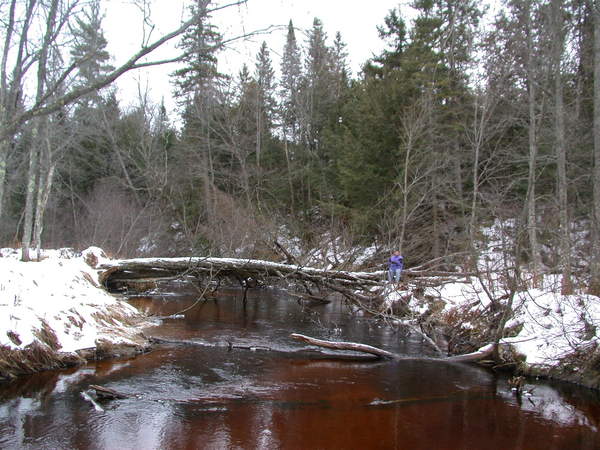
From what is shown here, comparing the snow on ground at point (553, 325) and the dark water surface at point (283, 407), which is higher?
the snow on ground at point (553, 325)

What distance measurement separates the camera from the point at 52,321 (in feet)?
29.4

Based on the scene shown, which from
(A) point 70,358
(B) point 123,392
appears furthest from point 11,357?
(B) point 123,392

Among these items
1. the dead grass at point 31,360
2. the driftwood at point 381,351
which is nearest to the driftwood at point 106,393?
the dead grass at point 31,360

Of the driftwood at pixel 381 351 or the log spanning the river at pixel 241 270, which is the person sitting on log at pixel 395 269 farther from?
the driftwood at pixel 381 351

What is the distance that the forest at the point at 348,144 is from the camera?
1038 cm

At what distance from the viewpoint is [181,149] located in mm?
34344

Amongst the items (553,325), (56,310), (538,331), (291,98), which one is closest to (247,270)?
(56,310)

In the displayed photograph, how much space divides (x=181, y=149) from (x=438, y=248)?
71.4 feet

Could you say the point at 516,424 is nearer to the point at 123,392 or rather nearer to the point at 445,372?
the point at 445,372

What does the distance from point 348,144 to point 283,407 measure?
19.4 m

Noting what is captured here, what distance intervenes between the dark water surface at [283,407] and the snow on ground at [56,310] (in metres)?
0.81

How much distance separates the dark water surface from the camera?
609 centimetres

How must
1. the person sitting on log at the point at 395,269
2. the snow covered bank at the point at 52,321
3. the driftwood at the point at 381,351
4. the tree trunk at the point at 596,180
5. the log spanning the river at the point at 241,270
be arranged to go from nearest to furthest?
1. the snow covered bank at the point at 52,321
2. the driftwood at the point at 381,351
3. the tree trunk at the point at 596,180
4. the log spanning the river at the point at 241,270
5. the person sitting on log at the point at 395,269

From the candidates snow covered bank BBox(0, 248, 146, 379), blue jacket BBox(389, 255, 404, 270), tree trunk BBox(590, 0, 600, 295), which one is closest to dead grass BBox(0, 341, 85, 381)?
snow covered bank BBox(0, 248, 146, 379)
